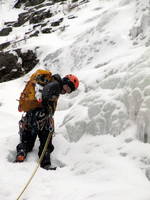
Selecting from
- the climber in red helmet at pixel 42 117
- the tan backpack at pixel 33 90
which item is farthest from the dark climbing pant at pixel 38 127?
the tan backpack at pixel 33 90

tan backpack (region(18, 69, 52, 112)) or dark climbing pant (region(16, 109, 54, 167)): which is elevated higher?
tan backpack (region(18, 69, 52, 112))

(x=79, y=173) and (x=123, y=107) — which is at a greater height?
(x=123, y=107)

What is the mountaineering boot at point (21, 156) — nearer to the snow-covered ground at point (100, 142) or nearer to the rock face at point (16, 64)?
the snow-covered ground at point (100, 142)

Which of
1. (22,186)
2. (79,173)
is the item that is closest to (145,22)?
(79,173)

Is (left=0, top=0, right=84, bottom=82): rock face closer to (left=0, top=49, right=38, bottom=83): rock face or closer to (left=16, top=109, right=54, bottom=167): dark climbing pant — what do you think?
(left=0, top=49, right=38, bottom=83): rock face

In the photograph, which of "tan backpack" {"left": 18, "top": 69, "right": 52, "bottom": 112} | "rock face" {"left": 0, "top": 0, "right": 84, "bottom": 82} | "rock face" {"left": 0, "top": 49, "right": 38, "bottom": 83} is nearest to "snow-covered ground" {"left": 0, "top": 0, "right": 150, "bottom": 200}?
"tan backpack" {"left": 18, "top": 69, "right": 52, "bottom": 112}

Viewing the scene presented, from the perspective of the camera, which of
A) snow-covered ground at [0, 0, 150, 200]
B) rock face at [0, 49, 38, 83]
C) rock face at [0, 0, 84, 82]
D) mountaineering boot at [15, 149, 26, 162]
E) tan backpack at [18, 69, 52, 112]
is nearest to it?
snow-covered ground at [0, 0, 150, 200]

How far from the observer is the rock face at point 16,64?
472 inches

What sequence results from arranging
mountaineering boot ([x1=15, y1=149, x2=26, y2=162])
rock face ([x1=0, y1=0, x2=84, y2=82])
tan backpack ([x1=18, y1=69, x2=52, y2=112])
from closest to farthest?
1. mountaineering boot ([x1=15, y1=149, x2=26, y2=162])
2. tan backpack ([x1=18, y1=69, x2=52, y2=112])
3. rock face ([x1=0, y1=0, x2=84, y2=82])

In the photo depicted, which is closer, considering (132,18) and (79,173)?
(79,173)

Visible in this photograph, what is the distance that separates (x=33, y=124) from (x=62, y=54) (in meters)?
5.45

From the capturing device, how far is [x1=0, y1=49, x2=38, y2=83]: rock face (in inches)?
472

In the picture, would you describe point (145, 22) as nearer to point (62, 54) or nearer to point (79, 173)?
point (62, 54)

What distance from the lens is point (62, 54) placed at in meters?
10.8
